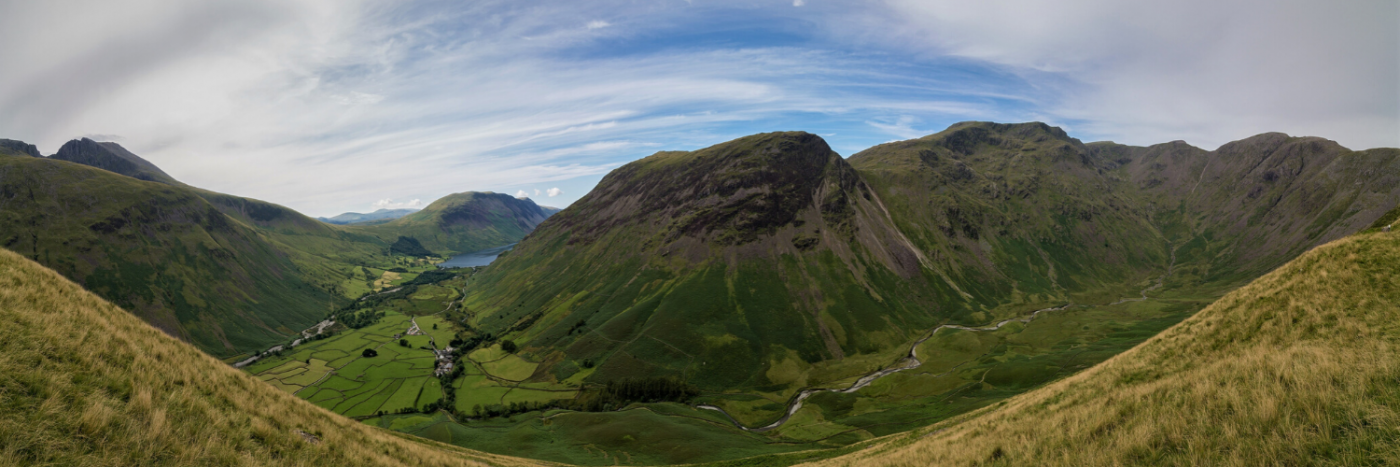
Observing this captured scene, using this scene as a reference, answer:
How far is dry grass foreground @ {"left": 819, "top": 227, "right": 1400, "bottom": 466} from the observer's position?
1029cm

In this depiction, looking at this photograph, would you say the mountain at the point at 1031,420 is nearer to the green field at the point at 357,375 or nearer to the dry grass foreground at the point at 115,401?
the dry grass foreground at the point at 115,401

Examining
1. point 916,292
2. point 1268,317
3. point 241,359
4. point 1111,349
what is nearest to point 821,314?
point 916,292

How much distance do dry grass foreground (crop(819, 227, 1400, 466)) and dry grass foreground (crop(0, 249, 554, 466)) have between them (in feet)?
77.9

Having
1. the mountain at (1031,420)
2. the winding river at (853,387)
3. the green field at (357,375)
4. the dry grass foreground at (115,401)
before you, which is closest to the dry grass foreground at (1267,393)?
the mountain at (1031,420)

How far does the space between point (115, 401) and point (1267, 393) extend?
102 ft

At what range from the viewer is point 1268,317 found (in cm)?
2106

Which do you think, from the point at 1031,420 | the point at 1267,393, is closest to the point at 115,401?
the point at 1267,393

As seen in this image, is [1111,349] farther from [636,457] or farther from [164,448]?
[164,448]

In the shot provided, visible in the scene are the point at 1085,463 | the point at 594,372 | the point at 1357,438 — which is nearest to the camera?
the point at 1357,438

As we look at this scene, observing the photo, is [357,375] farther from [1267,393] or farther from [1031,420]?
[1267,393]

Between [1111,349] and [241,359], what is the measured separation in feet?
1002

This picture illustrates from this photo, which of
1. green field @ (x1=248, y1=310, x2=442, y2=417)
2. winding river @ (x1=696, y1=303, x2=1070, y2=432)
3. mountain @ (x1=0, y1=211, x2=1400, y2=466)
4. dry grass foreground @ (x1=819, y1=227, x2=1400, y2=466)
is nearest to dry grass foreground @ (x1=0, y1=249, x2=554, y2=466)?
mountain @ (x1=0, y1=211, x2=1400, y2=466)

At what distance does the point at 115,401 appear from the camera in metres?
12.0

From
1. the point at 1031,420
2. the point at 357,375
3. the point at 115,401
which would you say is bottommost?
the point at 357,375
